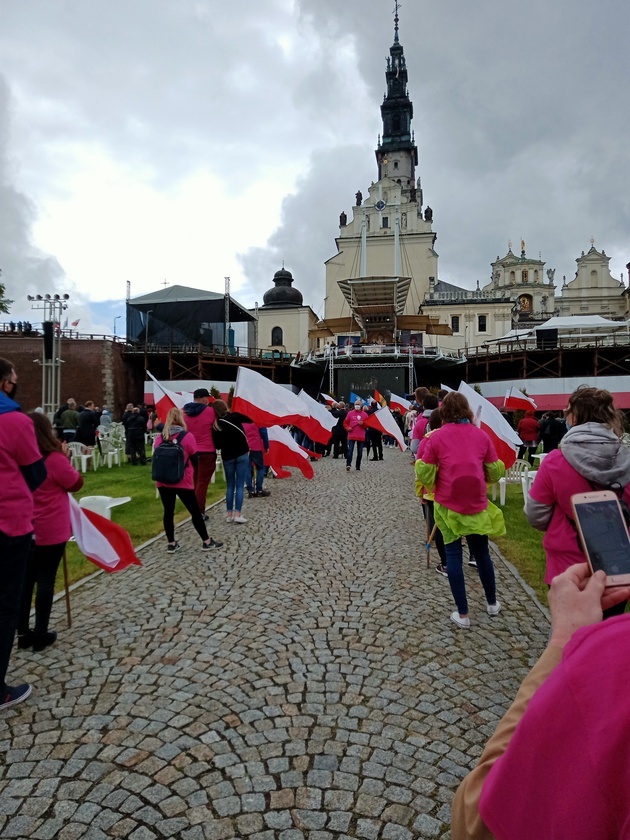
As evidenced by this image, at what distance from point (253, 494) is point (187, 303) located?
3100 centimetres

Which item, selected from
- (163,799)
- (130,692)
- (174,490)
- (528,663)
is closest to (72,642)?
(130,692)

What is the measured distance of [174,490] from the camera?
22.0ft

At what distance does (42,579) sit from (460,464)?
3483 mm

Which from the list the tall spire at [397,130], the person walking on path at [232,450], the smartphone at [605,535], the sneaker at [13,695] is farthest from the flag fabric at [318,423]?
the tall spire at [397,130]

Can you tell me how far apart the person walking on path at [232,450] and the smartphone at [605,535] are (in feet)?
21.7

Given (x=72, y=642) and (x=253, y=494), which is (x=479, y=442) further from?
(x=253, y=494)

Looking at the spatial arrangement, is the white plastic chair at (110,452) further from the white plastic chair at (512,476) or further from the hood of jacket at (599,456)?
the hood of jacket at (599,456)

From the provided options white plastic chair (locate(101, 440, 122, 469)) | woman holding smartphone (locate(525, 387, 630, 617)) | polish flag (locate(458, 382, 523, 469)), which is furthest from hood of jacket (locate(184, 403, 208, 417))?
white plastic chair (locate(101, 440, 122, 469))

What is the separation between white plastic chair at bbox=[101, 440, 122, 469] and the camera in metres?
15.8

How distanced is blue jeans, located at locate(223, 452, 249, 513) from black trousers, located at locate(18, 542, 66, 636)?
394 cm

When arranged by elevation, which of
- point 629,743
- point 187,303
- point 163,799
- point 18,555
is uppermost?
point 187,303

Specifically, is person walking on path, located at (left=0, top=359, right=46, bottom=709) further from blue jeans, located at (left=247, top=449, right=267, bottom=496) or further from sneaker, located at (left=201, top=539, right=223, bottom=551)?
blue jeans, located at (left=247, top=449, right=267, bottom=496)

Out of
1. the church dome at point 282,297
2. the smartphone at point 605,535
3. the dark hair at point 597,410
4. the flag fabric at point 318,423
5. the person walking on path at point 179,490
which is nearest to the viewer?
the smartphone at point 605,535

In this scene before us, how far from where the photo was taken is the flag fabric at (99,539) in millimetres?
4590
